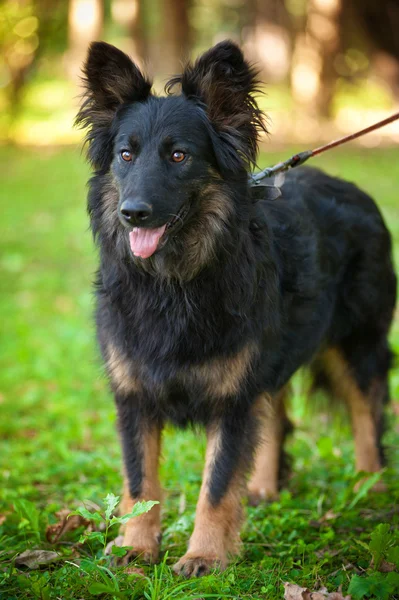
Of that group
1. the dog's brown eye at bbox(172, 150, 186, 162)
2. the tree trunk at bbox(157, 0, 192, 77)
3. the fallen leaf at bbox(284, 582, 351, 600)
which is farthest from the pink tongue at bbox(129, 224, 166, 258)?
the tree trunk at bbox(157, 0, 192, 77)

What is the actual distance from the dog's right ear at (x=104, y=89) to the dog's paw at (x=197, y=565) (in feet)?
6.79

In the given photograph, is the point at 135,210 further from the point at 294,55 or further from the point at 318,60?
the point at 294,55

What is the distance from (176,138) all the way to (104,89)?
575 millimetres

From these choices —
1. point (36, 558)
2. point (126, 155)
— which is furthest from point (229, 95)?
point (36, 558)

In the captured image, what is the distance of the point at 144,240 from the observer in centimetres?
348

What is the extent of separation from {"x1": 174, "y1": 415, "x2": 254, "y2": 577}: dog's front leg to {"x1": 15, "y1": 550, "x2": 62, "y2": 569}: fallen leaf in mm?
608

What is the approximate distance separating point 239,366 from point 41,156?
17.2m

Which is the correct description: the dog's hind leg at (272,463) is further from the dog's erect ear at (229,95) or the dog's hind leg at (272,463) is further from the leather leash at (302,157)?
the dog's erect ear at (229,95)

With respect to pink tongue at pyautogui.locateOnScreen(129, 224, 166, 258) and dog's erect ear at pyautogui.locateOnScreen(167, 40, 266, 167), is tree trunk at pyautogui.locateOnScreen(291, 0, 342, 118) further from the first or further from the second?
pink tongue at pyautogui.locateOnScreen(129, 224, 166, 258)

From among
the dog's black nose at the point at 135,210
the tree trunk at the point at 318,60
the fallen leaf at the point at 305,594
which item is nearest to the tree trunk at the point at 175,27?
the tree trunk at the point at 318,60

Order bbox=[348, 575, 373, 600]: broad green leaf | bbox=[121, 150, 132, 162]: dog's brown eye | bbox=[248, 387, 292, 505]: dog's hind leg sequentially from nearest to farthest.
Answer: bbox=[348, 575, 373, 600]: broad green leaf
bbox=[121, 150, 132, 162]: dog's brown eye
bbox=[248, 387, 292, 505]: dog's hind leg

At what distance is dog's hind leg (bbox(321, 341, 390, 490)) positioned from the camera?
506 centimetres

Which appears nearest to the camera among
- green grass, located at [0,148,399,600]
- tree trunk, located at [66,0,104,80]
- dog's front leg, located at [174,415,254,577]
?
green grass, located at [0,148,399,600]

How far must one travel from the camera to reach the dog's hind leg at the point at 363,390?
16.6 ft
